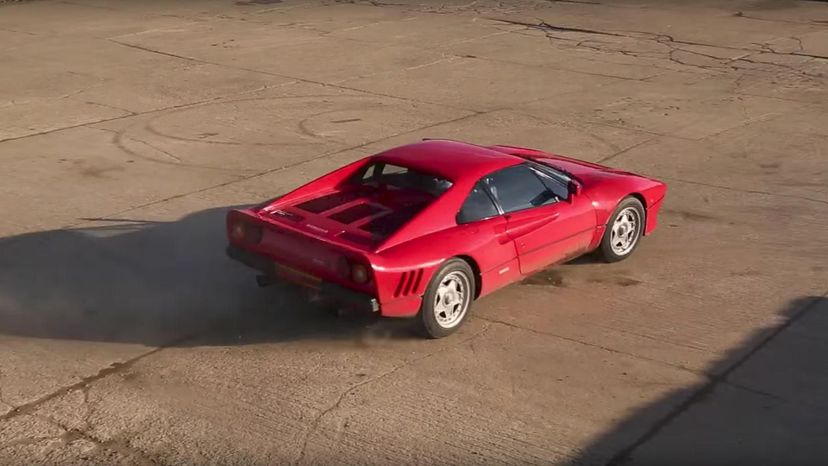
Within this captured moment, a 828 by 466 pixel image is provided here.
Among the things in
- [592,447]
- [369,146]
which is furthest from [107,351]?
[369,146]

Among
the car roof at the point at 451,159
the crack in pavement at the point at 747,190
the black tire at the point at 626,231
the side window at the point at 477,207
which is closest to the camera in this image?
the side window at the point at 477,207

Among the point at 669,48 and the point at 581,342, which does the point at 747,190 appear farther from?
the point at 669,48

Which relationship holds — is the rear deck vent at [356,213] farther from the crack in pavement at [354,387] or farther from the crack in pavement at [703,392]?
the crack in pavement at [703,392]

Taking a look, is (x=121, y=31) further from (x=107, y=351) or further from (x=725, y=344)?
(x=725, y=344)

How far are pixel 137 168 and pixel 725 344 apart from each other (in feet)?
23.0

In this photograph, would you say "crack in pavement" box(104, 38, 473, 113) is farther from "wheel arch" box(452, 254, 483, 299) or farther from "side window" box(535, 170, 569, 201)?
"wheel arch" box(452, 254, 483, 299)

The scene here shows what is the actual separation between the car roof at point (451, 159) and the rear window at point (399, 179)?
5 cm

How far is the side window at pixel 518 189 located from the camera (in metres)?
8.44

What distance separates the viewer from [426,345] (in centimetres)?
792

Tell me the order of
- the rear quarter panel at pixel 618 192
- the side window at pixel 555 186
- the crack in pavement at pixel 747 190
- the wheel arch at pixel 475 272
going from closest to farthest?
the wheel arch at pixel 475 272
the side window at pixel 555 186
the rear quarter panel at pixel 618 192
the crack in pavement at pixel 747 190

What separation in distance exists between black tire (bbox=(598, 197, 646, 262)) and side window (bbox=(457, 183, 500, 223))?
131 centimetres

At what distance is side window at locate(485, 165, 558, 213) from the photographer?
332 inches

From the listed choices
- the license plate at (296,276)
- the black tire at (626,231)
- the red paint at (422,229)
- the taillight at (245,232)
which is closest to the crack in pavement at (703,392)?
the black tire at (626,231)

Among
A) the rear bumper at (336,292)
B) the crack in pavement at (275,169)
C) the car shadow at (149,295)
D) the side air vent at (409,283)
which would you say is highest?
the side air vent at (409,283)
